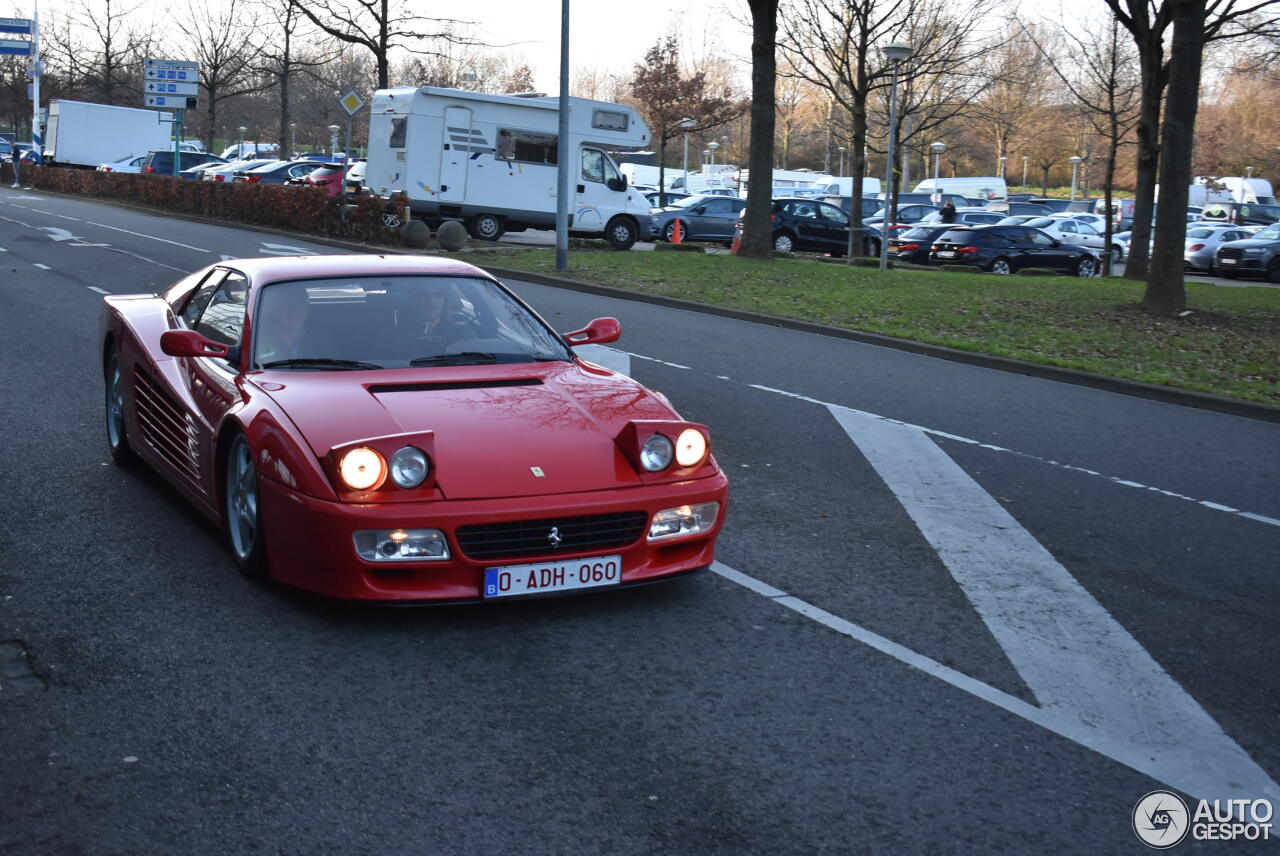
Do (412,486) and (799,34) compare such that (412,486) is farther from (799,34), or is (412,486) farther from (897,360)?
(799,34)

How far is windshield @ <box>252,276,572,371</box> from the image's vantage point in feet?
19.6

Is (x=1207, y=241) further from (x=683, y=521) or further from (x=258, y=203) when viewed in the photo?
(x=683, y=521)

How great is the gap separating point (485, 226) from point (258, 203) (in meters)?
5.88

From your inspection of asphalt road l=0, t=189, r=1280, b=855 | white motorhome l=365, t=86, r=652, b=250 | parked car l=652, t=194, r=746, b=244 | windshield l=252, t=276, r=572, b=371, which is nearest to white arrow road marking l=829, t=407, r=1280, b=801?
asphalt road l=0, t=189, r=1280, b=855

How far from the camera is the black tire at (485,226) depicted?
31969mm

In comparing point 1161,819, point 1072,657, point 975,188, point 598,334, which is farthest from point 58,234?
point 975,188

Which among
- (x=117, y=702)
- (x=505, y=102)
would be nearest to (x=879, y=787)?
(x=117, y=702)

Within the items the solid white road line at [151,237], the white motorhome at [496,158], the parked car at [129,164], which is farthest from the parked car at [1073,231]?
the parked car at [129,164]

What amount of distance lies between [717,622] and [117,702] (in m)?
2.20

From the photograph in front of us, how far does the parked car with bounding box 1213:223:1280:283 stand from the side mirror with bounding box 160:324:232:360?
34758 millimetres

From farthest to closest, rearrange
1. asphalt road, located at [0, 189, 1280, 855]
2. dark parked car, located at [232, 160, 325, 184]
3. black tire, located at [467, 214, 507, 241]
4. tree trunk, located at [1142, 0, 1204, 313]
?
dark parked car, located at [232, 160, 325, 184], black tire, located at [467, 214, 507, 241], tree trunk, located at [1142, 0, 1204, 313], asphalt road, located at [0, 189, 1280, 855]

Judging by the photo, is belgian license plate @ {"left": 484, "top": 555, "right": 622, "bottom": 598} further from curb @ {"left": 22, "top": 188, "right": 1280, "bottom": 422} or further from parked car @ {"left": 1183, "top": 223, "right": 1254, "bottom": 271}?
parked car @ {"left": 1183, "top": 223, "right": 1254, "bottom": 271}

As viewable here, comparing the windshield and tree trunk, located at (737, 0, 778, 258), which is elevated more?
tree trunk, located at (737, 0, 778, 258)

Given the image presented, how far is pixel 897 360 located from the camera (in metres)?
14.4
